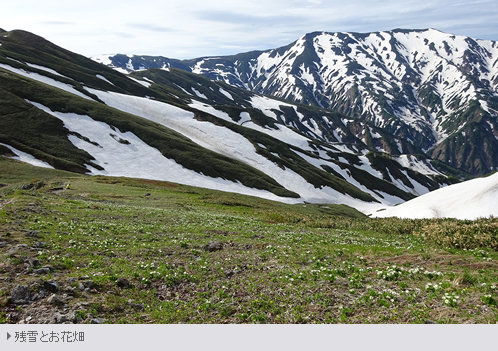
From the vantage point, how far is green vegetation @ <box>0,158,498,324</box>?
11.6m

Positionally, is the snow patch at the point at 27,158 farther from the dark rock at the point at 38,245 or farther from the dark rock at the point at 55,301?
the dark rock at the point at 55,301

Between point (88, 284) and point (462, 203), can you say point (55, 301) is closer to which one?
point (88, 284)

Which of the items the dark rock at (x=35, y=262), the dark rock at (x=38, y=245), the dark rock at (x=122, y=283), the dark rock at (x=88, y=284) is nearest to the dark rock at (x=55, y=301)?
the dark rock at (x=88, y=284)

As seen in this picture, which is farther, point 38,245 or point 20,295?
point 38,245

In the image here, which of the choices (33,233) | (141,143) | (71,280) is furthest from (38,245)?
(141,143)

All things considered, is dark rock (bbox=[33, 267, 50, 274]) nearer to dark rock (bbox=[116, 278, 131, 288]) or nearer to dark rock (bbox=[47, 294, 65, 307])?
dark rock (bbox=[47, 294, 65, 307])

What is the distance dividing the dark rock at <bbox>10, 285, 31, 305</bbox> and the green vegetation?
191mm

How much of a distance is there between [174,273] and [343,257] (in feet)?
34.1

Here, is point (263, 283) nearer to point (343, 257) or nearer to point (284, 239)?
point (343, 257)

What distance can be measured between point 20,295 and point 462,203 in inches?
2786

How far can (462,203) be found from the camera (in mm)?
61031

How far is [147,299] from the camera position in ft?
43.1

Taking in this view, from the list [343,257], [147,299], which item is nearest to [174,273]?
[147,299]

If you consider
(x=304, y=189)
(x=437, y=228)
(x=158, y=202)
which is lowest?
(x=304, y=189)
